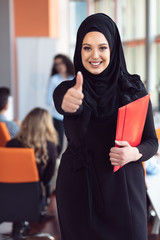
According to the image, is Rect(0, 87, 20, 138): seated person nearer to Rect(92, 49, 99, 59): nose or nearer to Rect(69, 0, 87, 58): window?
Rect(92, 49, 99, 59): nose

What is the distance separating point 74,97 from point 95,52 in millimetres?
228

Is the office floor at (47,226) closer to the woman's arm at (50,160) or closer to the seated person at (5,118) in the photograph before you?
the woman's arm at (50,160)

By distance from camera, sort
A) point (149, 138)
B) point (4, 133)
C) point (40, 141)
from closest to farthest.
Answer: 1. point (149, 138)
2. point (40, 141)
3. point (4, 133)

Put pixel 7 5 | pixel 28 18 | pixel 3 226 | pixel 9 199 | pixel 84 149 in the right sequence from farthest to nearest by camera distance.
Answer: pixel 28 18 < pixel 7 5 < pixel 3 226 < pixel 9 199 < pixel 84 149

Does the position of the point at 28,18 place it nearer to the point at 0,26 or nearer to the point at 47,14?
the point at 47,14

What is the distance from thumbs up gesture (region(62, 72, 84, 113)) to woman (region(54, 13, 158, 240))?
9cm

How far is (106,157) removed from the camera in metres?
1.44

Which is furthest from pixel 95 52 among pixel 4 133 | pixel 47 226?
pixel 4 133

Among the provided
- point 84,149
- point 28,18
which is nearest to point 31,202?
point 84,149

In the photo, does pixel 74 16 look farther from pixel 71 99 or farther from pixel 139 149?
pixel 71 99

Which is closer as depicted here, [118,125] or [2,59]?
[118,125]

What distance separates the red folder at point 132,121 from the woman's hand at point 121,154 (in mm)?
26

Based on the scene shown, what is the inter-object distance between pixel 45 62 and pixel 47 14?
1.40 metres

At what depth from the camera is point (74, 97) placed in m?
1.24
